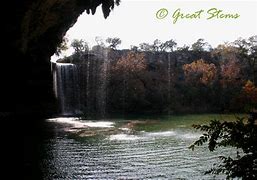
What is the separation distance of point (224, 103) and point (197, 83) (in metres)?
6.25

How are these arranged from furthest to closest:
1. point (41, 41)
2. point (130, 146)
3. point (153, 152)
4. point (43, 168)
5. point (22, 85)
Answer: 1. point (22, 85)
2. point (41, 41)
3. point (130, 146)
4. point (153, 152)
5. point (43, 168)

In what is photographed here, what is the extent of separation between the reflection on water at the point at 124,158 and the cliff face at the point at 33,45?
648cm

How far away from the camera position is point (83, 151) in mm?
15664

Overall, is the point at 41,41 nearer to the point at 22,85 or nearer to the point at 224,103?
the point at 22,85

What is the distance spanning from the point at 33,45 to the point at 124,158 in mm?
14161

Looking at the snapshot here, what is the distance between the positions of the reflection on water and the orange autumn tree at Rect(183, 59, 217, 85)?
37.1m

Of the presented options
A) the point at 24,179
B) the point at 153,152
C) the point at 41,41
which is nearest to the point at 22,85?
the point at 41,41

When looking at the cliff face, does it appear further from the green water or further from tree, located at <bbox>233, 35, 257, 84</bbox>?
tree, located at <bbox>233, 35, 257, 84</bbox>

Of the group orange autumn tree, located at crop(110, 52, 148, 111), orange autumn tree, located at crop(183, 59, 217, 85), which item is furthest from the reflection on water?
orange autumn tree, located at crop(183, 59, 217, 85)

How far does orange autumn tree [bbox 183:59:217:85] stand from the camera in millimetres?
56375

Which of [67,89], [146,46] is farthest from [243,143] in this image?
[146,46]

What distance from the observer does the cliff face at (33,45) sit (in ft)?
62.7

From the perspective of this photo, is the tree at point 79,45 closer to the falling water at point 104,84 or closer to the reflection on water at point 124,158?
the falling water at point 104,84

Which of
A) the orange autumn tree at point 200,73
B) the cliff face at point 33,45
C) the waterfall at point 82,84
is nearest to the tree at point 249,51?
the orange autumn tree at point 200,73
